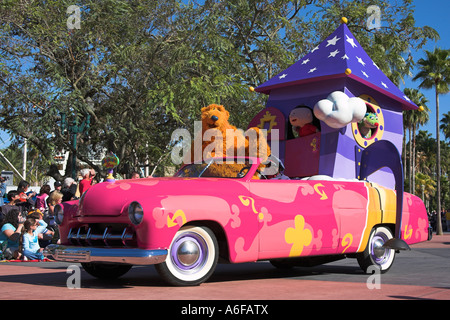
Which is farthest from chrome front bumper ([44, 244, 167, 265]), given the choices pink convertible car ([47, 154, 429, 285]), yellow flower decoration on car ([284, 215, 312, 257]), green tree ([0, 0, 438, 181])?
green tree ([0, 0, 438, 181])

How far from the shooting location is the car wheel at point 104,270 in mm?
7199

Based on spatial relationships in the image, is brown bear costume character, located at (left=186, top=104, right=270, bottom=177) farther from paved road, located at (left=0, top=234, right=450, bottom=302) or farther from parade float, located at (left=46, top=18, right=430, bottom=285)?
paved road, located at (left=0, top=234, right=450, bottom=302)

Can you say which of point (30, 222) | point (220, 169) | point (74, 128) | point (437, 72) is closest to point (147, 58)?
point (74, 128)

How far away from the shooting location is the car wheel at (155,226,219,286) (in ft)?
20.2

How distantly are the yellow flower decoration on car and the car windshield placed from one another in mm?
886

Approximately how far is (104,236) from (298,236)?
2398 millimetres

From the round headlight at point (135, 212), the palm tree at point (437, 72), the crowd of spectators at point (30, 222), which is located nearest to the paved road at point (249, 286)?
the round headlight at point (135, 212)

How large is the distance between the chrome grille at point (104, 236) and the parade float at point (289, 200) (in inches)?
0.6

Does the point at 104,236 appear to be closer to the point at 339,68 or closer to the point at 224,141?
the point at 224,141

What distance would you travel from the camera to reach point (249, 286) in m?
6.69

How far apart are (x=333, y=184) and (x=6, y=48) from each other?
11.5 meters

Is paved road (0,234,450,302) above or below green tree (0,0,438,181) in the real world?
below

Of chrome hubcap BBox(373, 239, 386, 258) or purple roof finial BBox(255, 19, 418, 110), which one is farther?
purple roof finial BBox(255, 19, 418, 110)
